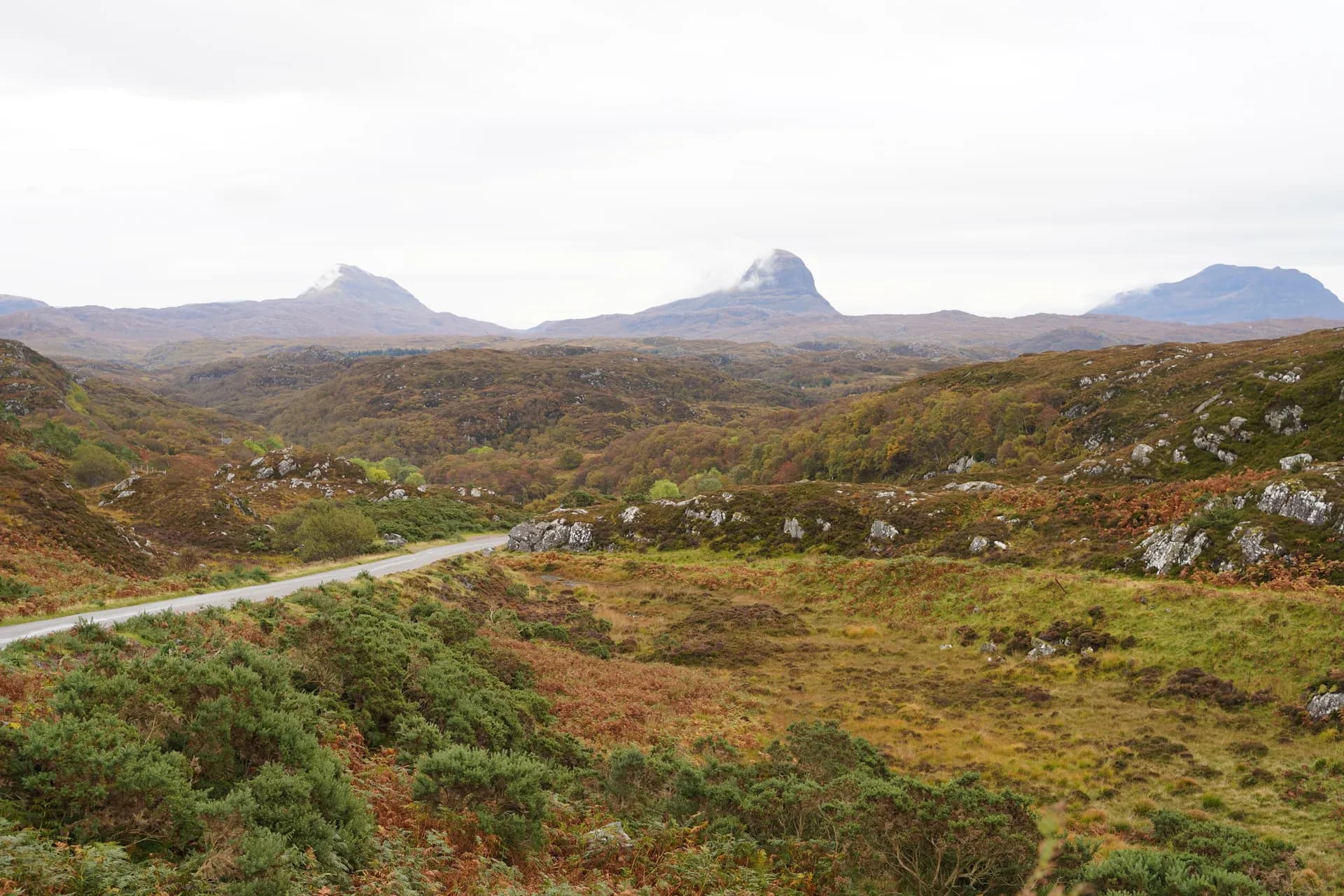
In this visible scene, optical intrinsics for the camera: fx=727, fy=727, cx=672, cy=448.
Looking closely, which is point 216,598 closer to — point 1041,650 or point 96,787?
point 96,787

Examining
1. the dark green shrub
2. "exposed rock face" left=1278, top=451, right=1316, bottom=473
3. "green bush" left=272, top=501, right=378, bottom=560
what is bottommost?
"green bush" left=272, top=501, right=378, bottom=560

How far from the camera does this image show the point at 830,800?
14852mm

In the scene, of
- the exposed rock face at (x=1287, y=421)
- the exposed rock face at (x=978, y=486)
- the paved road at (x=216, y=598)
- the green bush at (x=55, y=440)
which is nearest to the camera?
the paved road at (x=216, y=598)

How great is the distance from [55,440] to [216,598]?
86.4 metres

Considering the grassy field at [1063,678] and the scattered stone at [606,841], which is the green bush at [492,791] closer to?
the scattered stone at [606,841]

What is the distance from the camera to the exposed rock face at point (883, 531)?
183 ft

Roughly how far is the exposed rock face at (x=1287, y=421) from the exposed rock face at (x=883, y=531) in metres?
31.4

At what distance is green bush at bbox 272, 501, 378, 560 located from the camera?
174ft

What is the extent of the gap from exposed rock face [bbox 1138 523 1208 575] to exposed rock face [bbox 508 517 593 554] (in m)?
42.9

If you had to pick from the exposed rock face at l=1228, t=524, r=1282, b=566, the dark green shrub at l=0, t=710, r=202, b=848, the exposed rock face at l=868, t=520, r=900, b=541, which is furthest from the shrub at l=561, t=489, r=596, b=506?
the dark green shrub at l=0, t=710, r=202, b=848

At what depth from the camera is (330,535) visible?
53.8 metres

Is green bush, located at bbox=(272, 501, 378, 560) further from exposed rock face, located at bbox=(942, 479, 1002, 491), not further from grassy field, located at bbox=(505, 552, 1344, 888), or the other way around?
exposed rock face, located at bbox=(942, 479, 1002, 491)

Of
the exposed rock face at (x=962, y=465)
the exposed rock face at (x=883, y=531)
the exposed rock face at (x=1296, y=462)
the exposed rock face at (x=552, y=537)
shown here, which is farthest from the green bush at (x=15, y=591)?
the exposed rock face at (x=962, y=465)

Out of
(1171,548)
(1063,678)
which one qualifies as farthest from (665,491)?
(1063,678)
